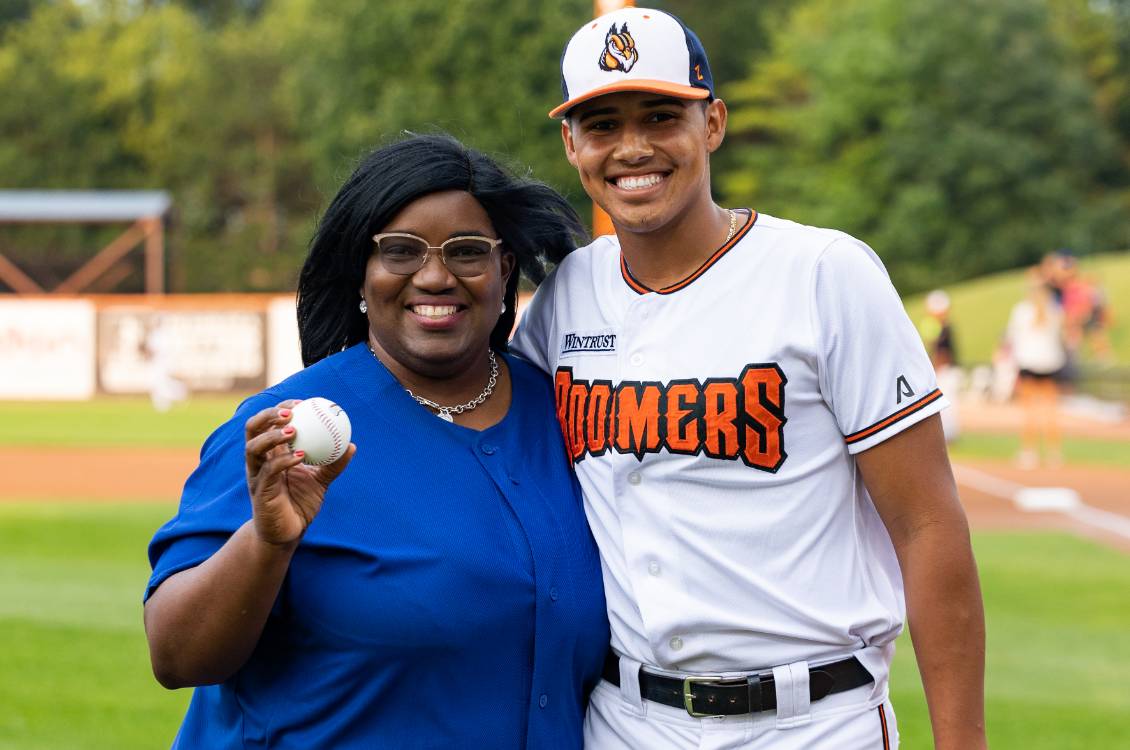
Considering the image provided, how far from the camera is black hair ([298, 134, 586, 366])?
3.00m

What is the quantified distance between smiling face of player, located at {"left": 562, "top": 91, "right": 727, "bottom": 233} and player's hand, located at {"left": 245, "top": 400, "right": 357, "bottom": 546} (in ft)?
2.70

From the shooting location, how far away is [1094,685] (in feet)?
22.2

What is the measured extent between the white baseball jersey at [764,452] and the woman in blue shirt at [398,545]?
8.6 inches

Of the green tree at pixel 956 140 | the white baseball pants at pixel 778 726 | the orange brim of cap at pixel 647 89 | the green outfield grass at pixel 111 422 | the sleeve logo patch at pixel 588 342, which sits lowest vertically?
the green outfield grass at pixel 111 422

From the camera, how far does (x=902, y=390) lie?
2.67 meters

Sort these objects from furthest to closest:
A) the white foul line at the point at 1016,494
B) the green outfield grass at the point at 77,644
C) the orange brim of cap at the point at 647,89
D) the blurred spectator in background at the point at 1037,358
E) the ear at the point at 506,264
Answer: the blurred spectator in background at the point at 1037,358 < the white foul line at the point at 1016,494 < the green outfield grass at the point at 77,644 < the ear at the point at 506,264 < the orange brim of cap at the point at 647,89

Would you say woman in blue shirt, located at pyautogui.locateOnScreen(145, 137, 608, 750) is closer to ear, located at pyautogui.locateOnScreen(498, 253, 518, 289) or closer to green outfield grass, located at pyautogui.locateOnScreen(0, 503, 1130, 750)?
ear, located at pyautogui.locateOnScreen(498, 253, 518, 289)

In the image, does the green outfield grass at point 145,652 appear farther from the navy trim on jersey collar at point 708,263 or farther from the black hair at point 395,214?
the navy trim on jersey collar at point 708,263

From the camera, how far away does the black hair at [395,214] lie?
300 centimetres

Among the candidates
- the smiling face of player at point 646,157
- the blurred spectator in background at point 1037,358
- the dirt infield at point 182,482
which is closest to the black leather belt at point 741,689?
the smiling face of player at point 646,157

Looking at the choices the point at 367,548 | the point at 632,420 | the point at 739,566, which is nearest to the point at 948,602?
the point at 739,566

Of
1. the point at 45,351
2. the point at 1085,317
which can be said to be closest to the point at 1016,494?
the point at 1085,317

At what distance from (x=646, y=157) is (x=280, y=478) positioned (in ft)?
3.33

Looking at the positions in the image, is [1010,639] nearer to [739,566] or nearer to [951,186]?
[739,566]
